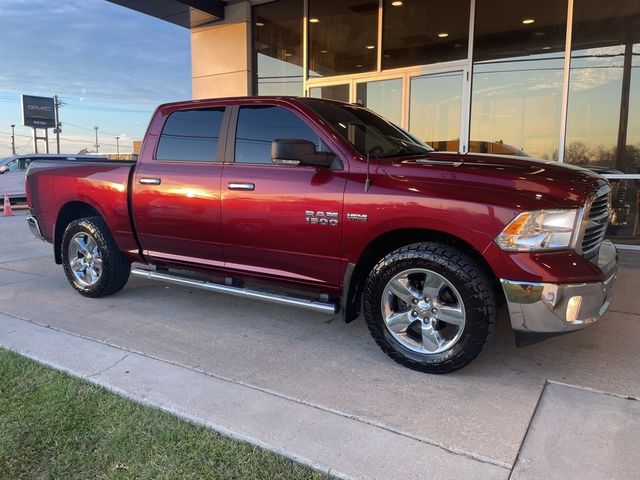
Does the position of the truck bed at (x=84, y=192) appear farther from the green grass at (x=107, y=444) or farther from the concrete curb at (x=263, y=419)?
the green grass at (x=107, y=444)

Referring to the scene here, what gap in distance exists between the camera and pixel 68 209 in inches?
225

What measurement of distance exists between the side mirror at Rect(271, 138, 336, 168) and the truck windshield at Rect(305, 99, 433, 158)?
0.30m

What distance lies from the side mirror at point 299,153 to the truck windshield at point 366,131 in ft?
0.98

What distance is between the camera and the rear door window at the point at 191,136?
4680 millimetres

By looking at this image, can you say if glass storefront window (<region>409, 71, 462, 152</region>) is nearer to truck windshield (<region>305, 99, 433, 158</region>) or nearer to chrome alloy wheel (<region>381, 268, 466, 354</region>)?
truck windshield (<region>305, 99, 433, 158</region>)

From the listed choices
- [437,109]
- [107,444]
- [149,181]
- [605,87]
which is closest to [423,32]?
[437,109]

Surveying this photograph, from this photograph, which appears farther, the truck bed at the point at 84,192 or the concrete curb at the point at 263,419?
the truck bed at the point at 84,192

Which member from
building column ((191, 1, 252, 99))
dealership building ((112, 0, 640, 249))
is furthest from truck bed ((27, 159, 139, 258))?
building column ((191, 1, 252, 99))

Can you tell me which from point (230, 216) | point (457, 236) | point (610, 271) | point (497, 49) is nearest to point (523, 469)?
point (457, 236)

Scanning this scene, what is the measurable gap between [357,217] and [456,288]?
85cm

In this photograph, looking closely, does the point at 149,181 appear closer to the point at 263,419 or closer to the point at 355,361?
the point at 355,361

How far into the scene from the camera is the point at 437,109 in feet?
30.7

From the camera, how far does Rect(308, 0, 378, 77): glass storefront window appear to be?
33.1ft

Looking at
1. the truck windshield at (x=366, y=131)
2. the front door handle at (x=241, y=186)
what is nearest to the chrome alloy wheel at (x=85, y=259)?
the front door handle at (x=241, y=186)
